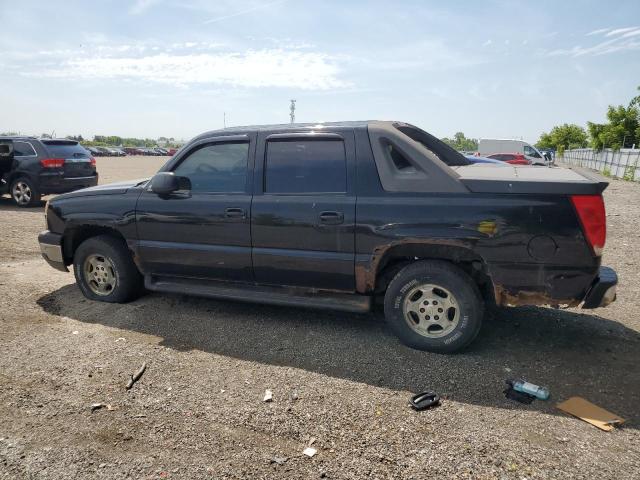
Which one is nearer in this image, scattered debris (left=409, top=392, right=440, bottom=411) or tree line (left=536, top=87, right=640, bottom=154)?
scattered debris (left=409, top=392, right=440, bottom=411)

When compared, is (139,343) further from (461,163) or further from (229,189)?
(461,163)

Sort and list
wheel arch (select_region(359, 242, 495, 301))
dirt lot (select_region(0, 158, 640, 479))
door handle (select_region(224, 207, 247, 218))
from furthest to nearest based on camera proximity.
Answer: door handle (select_region(224, 207, 247, 218)), wheel arch (select_region(359, 242, 495, 301)), dirt lot (select_region(0, 158, 640, 479))

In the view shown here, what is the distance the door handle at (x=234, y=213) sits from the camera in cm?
Answer: 415

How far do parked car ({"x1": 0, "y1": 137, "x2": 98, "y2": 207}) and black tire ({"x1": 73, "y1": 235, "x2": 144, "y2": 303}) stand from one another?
7.92 metres

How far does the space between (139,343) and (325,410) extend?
1882 millimetres

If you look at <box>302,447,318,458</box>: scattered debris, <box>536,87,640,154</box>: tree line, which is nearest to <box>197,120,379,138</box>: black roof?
<box>302,447,318,458</box>: scattered debris

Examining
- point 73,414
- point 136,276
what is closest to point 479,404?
point 73,414

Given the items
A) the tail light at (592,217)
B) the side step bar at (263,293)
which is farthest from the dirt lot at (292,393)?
the tail light at (592,217)

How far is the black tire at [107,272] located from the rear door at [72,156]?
802 cm

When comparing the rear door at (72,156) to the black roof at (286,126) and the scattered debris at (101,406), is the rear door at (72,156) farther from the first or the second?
the scattered debris at (101,406)

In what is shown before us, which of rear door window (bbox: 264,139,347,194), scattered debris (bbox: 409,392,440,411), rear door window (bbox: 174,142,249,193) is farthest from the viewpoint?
rear door window (bbox: 174,142,249,193)

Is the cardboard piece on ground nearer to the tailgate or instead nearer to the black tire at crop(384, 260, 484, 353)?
the black tire at crop(384, 260, 484, 353)

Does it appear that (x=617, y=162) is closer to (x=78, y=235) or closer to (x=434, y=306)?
(x=434, y=306)

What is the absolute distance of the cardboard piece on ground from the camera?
2863mm
